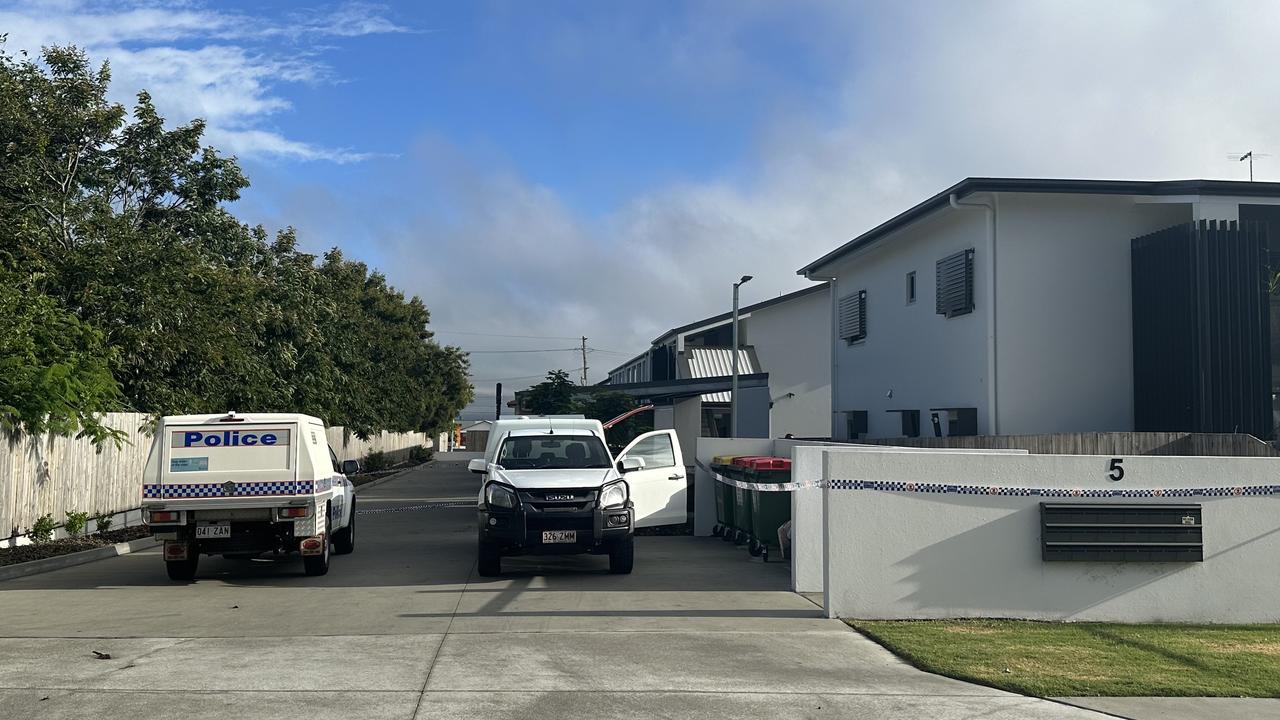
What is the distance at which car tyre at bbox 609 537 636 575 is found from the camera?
14.6 m

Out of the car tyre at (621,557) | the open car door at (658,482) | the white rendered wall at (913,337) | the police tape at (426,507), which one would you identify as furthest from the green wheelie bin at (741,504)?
the police tape at (426,507)

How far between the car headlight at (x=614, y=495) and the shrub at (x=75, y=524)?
29.6 feet

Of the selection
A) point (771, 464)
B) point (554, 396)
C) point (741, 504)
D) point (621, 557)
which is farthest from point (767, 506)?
point (554, 396)

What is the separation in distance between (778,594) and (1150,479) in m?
3.94

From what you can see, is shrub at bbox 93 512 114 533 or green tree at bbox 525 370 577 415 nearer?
shrub at bbox 93 512 114 533

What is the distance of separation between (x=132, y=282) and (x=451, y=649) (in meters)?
15.1

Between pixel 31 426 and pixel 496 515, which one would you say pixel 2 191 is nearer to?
pixel 31 426

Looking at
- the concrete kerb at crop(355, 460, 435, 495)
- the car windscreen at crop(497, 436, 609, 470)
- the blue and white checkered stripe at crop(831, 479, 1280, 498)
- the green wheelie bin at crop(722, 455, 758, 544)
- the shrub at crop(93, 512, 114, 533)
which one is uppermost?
the car windscreen at crop(497, 436, 609, 470)

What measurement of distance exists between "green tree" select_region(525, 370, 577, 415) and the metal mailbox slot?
85.1ft

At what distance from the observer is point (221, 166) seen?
31.7 m

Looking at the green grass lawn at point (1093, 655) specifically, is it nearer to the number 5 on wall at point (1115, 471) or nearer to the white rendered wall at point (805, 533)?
the number 5 on wall at point (1115, 471)

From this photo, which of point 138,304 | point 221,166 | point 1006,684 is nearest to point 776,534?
point 1006,684

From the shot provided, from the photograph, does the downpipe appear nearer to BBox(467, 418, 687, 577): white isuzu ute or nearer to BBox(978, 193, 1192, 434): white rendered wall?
BBox(978, 193, 1192, 434): white rendered wall

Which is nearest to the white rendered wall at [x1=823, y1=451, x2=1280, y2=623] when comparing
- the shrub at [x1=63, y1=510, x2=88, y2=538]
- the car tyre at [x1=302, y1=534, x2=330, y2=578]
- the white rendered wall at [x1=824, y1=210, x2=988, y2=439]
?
the car tyre at [x1=302, y1=534, x2=330, y2=578]
